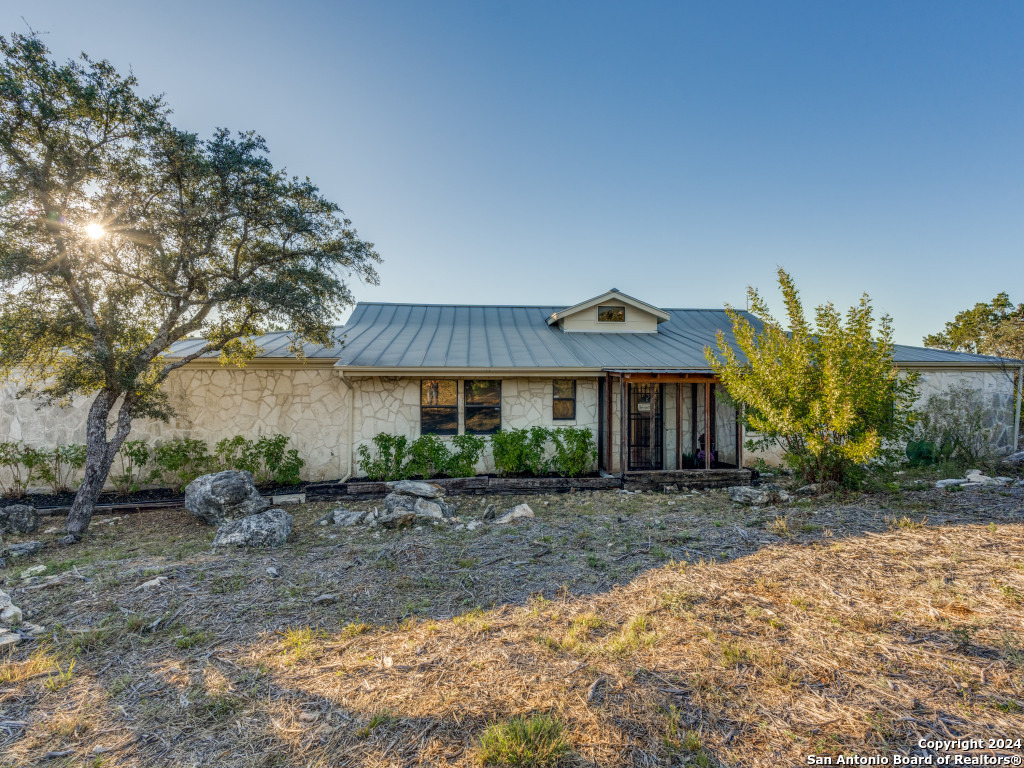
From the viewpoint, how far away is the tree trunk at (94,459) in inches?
257

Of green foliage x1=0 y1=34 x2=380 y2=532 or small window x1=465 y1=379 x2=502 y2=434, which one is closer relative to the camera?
green foliage x1=0 y1=34 x2=380 y2=532

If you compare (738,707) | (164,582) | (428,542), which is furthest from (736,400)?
(164,582)

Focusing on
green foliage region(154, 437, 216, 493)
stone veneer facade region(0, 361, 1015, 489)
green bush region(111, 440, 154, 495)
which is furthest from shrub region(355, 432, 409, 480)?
green bush region(111, 440, 154, 495)

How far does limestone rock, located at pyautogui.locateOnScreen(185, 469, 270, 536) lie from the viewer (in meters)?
6.92

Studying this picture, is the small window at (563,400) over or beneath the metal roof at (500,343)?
beneath

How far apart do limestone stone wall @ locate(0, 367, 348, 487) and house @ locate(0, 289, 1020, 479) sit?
0.07 feet

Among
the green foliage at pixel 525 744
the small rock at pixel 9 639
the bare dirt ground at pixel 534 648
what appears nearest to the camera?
the green foliage at pixel 525 744

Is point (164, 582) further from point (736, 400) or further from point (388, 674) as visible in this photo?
point (736, 400)

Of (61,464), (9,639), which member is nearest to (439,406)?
(9,639)

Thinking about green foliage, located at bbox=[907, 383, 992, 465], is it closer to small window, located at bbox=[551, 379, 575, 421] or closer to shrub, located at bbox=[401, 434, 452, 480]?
small window, located at bbox=[551, 379, 575, 421]

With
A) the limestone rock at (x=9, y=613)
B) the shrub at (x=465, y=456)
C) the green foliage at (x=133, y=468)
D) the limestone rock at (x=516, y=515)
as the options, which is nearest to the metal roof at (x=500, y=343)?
the shrub at (x=465, y=456)

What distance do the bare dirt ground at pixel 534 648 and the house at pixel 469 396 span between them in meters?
4.03

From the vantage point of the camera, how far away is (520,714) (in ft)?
7.96

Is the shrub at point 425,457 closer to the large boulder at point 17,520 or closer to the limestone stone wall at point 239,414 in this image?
the limestone stone wall at point 239,414
